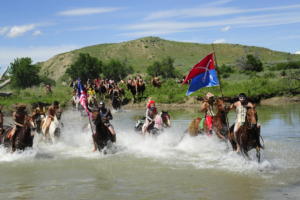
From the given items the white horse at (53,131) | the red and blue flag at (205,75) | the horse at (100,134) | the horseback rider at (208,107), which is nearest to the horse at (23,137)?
the horse at (100,134)

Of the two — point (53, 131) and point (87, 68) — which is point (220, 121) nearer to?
point (53, 131)

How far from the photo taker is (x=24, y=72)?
96.8 metres

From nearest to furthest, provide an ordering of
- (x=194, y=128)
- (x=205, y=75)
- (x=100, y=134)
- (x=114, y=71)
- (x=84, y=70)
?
(x=205, y=75), (x=100, y=134), (x=194, y=128), (x=84, y=70), (x=114, y=71)

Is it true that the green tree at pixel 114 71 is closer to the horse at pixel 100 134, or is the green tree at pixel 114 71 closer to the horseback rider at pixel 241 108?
the horse at pixel 100 134

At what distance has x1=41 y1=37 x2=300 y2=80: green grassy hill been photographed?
147 m

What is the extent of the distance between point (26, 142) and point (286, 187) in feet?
27.3

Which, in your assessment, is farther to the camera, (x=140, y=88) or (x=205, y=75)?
(x=140, y=88)

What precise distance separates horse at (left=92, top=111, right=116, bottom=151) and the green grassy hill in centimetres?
12359

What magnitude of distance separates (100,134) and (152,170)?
271 cm

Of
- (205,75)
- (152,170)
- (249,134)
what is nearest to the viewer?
(249,134)

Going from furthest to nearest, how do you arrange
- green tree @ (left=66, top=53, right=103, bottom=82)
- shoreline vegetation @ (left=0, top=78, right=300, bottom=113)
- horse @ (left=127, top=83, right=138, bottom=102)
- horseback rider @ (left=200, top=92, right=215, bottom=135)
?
green tree @ (left=66, top=53, right=103, bottom=82), horse @ (left=127, top=83, right=138, bottom=102), shoreline vegetation @ (left=0, top=78, right=300, bottom=113), horseback rider @ (left=200, top=92, right=215, bottom=135)

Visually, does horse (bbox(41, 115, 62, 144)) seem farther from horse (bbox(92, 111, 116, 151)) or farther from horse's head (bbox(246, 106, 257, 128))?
horse's head (bbox(246, 106, 257, 128))

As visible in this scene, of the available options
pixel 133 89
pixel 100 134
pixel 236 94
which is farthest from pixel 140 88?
pixel 100 134

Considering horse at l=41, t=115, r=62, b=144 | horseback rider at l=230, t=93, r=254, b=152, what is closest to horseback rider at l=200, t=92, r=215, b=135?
→ horseback rider at l=230, t=93, r=254, b=152
